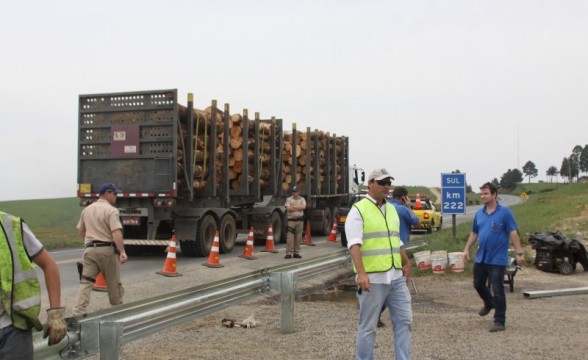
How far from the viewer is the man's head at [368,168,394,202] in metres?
5.03

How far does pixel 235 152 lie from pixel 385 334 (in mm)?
10464

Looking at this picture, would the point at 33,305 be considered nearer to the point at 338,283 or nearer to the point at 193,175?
the point at 338,283

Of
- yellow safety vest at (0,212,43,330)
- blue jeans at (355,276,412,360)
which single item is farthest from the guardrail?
blue jeans at (355,276,412,360)

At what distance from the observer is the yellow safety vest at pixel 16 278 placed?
9.37ft

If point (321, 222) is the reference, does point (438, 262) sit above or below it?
below

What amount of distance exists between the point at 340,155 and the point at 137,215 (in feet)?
40.2

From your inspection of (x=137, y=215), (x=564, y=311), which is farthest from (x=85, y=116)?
(x=564, y=311)

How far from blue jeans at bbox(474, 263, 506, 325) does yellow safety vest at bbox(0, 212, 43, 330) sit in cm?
539

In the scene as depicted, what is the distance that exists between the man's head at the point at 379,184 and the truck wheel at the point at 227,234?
10738 mm

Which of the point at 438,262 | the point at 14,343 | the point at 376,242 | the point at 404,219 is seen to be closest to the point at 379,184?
the point at 376,242

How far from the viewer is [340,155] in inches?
971

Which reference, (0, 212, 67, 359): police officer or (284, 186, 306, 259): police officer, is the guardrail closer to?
(0, 212, 67, 359): police officer

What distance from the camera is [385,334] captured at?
6.73m

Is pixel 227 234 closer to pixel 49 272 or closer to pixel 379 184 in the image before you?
pixel 379 184
